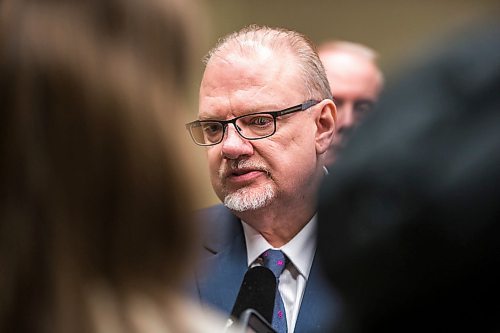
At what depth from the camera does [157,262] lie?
94 cm

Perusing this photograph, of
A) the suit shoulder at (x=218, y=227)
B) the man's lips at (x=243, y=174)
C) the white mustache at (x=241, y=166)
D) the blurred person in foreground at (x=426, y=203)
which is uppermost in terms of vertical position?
the blurred person in foreground at (x=426, y=203)

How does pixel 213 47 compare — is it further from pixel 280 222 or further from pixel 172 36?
pixel 172 36

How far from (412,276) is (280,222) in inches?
45.6

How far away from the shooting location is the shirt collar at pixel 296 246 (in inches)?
71.9

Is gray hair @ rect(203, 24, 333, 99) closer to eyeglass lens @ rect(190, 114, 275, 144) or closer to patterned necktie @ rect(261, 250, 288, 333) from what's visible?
eyeglass lens @ rect(190, 114, 275, 144)

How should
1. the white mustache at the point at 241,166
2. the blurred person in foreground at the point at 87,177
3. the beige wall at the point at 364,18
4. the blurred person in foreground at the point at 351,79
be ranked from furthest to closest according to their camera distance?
the beige wall at the point at 364,18
the blurred person in foreground at the point at 351,79
the white mustache at the point at 241,166
the blurred person in foreground at the point at 87,177

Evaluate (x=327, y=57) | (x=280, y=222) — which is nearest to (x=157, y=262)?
(x=280, y=222)

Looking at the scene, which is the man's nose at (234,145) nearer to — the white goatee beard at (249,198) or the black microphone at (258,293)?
the white goatee beard at (249,198)

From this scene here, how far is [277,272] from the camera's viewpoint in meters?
1.80

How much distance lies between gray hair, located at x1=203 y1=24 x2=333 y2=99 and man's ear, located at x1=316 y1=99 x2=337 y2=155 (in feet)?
0.08

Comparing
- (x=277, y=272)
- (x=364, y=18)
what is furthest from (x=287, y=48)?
(x=364, y=18)

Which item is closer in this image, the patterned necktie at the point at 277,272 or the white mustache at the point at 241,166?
the patterned necktie at the point at 277,272

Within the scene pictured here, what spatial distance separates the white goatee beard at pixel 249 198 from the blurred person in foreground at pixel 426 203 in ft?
3.62

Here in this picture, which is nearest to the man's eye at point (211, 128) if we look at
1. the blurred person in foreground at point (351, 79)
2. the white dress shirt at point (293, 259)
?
the white dress shirt at point (293, 259)
